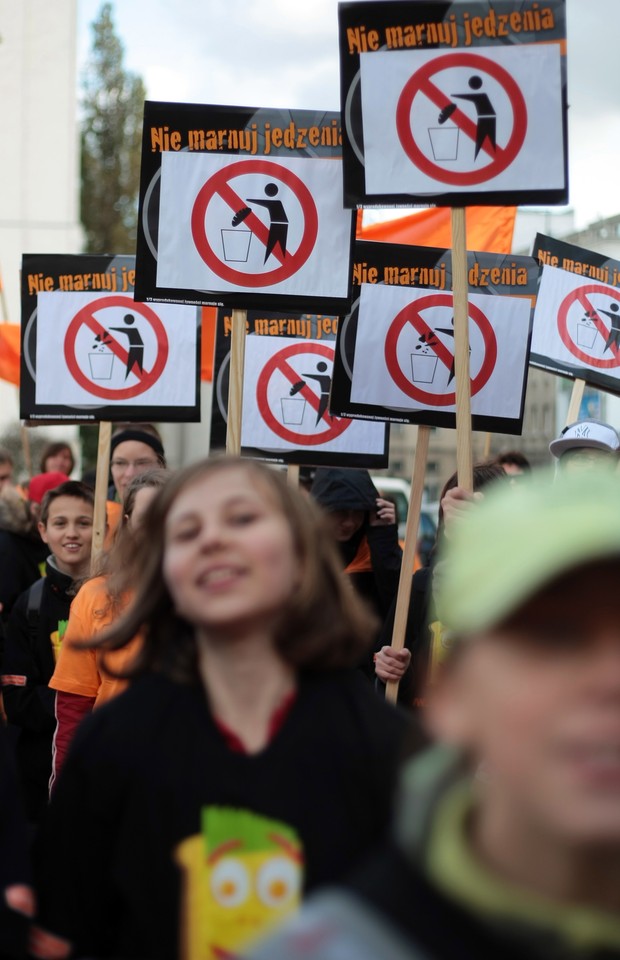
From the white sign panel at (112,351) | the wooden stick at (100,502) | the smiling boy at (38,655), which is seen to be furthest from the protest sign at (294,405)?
the smiling boy at (38,655)

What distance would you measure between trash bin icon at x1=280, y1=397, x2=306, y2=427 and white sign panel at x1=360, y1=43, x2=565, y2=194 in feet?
8.42

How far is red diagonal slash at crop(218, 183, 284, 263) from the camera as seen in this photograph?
5266mm

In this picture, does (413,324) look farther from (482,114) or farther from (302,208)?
(482,114)

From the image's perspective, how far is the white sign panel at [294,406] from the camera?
7.00 metres

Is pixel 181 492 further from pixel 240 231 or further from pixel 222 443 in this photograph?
pixel 222 443

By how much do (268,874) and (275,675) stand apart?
0.98 feet

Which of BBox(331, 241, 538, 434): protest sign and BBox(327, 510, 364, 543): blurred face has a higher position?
BBox(331, 241, 538, 434): protest sign

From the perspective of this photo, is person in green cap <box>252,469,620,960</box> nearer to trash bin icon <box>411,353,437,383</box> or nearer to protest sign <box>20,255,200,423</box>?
trash bin icon <box>411,353,437,383</box>

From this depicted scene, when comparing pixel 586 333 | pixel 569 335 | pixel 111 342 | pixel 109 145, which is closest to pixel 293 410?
pixel 111 342

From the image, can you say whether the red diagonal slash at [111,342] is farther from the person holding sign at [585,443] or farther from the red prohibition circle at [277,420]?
the person holding sign at [585,443]

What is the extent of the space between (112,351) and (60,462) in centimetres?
304

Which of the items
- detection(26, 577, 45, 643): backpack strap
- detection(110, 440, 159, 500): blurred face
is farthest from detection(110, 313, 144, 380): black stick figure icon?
detection(26, 577, 45, 643): backpack strap

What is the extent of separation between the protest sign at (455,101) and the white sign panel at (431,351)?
136 cm

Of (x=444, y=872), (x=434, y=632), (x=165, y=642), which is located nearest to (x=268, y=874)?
(x=165, y=642)
